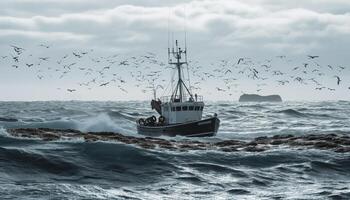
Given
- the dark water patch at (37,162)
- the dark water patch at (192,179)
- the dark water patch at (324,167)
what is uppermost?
the dark water patch at (37,162)

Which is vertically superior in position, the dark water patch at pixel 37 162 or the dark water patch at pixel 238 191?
the dark water patch at pixel 37 162

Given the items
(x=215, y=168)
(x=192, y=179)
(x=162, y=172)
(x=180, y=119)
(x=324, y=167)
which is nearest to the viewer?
(x=192, y=179)

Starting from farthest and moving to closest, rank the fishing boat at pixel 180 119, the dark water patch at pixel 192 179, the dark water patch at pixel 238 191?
the fishing boat at pixel 180 119 < the dark water patch at pixel 192 179 < the dark water patch at pixel 238 191

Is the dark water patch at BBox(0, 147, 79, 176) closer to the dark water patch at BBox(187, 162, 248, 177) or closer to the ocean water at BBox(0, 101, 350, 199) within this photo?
the ocean water at BBox(0, 101, 350, 199)

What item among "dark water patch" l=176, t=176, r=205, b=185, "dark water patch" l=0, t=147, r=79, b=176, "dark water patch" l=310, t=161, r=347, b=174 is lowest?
"dark water patch" l=310, t=161, r=347, b=174

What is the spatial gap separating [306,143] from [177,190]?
16797mm

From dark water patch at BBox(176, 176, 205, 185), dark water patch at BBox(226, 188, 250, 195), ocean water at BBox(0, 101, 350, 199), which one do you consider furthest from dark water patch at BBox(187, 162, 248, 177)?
dark water patch at BBox(226, 188, 250, 195)

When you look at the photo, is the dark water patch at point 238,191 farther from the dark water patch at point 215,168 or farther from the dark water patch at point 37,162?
the dark water patch at point 37,162

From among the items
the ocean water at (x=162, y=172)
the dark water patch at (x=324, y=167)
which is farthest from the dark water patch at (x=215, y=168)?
the dark water patch at (x=324, y=167)

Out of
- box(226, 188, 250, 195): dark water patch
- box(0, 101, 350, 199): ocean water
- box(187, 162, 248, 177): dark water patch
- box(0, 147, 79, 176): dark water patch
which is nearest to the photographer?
box(0, 101, 350, 199): ocean water

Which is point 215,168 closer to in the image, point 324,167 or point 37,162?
point 324,167

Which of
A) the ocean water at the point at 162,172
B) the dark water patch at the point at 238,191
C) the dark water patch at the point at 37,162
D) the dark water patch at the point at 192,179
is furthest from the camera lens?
the dark water patch at the point at 37,162

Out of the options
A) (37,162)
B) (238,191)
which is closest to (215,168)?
(238,191)

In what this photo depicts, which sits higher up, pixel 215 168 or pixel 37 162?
pixel 37 162
